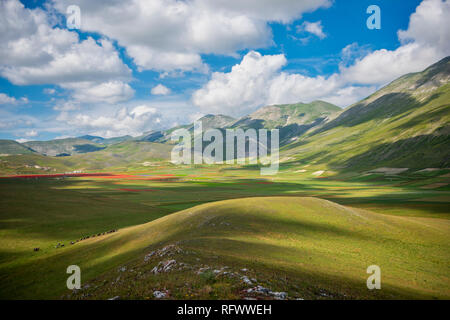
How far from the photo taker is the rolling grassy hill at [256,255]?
16.7 metres

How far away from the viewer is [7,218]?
53656mm

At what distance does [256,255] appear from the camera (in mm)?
23844

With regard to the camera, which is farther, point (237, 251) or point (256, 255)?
point (237, 251)

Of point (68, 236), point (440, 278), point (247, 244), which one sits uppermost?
point (247, 244)

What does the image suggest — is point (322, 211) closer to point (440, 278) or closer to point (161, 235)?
point (440, 278)

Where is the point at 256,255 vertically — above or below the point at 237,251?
below

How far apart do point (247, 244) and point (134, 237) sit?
20990 millimetres

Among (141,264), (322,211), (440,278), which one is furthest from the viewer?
(322,211)

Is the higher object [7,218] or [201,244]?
[201,244]

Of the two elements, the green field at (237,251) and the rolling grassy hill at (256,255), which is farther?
the green field at (237,251)

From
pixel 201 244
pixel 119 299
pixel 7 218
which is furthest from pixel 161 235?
pixel 7 218

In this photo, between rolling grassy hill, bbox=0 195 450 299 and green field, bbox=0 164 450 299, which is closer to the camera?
rolling grassy hill, bbox=0 195 450 299

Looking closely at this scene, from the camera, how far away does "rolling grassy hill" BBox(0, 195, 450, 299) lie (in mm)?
16703

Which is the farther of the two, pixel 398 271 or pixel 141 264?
pixel 398 271
